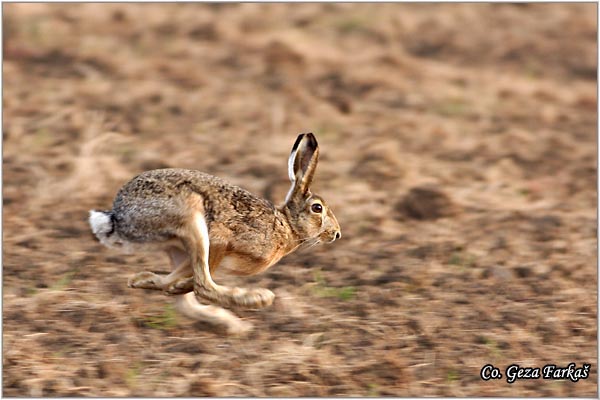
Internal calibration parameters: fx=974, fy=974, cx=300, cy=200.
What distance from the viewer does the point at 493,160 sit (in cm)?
873

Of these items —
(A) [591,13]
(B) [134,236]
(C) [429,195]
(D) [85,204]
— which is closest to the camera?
(B) [134,236]

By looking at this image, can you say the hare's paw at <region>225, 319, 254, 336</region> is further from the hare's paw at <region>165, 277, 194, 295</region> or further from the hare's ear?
the hare's ear

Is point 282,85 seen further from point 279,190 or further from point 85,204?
point 85,204

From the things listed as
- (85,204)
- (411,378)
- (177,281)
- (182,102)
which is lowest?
(411,378)

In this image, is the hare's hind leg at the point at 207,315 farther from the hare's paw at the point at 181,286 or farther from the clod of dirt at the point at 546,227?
the clod of dirt at the point at 546,227

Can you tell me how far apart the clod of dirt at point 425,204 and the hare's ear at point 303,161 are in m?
2.04

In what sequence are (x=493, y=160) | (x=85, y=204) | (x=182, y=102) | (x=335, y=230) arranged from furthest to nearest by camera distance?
(x=182, y=102) → (x=493, y=160) → (x=85, y=204) → (x=335, y=230)

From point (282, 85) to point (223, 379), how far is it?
5.04 m

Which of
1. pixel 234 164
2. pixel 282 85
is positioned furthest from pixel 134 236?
pixel 282 85

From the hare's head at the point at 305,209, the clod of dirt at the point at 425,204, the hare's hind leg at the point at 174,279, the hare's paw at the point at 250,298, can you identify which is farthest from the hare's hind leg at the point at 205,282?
the clod of dirt at the point at 425,204

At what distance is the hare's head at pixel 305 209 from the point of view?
18.5ft

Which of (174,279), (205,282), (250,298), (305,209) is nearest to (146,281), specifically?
(174,279)

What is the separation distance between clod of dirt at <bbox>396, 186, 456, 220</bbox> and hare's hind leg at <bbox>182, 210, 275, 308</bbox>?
8.42 feet

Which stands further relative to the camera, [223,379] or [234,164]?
[234,164]
